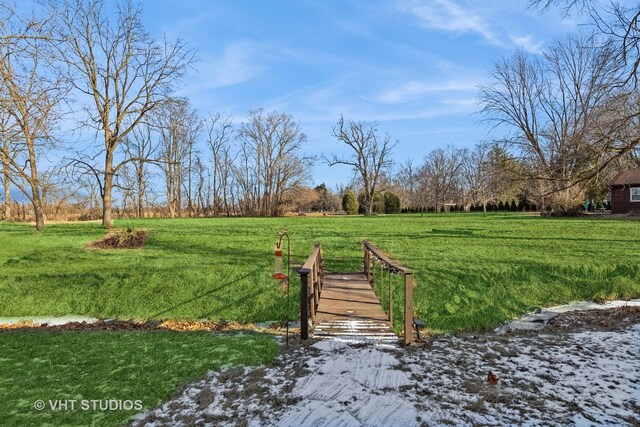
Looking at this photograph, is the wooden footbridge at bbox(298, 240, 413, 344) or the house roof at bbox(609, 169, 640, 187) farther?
the house roof at bbox(609, 169, 640, 187)

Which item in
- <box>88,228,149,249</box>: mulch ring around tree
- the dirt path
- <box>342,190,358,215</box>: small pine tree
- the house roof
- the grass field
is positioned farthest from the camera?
<box>342,190,358,215</box>: small pine tree

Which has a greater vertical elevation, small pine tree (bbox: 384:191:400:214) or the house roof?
the house roof

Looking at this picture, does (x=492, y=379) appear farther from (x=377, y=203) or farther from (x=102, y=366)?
(x=377, y=203)

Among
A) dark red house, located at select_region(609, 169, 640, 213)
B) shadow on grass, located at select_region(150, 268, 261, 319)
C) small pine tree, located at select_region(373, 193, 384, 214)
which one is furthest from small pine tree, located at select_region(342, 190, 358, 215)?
shadow on grass, located at select_region(150, 268, 261, 319)

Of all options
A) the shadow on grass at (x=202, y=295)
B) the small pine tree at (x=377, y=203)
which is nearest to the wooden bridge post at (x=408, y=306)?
the shadow on grass at (x=202, y=295)

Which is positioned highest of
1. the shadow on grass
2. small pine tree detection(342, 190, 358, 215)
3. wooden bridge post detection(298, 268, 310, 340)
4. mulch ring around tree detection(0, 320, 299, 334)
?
small pine tree detection(342, 190, 358, 215)

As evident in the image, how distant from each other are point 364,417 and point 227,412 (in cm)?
126

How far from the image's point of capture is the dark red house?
2972 centimetres

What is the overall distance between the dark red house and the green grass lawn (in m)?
33.4

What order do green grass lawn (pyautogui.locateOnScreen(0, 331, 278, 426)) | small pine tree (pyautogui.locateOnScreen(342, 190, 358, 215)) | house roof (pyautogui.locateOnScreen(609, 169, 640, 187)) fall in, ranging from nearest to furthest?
1. green grass lawn (pyautogui.locateOnScreen(0, 331, 278, 426))
2. house roof (pyautogui.locateOnScreen(609, 169, 640, 187))
3. small pine tree (pyautogui.locateOnScreen(342, 190, 358, 215))

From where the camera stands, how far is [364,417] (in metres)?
3.52

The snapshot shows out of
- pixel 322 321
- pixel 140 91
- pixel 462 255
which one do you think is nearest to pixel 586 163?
pixel 462 255

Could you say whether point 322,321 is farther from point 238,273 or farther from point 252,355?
point 238,273

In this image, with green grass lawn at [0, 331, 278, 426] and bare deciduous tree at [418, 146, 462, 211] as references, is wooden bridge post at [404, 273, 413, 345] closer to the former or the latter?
green grass lawn at [0, 331, 278, 426]
